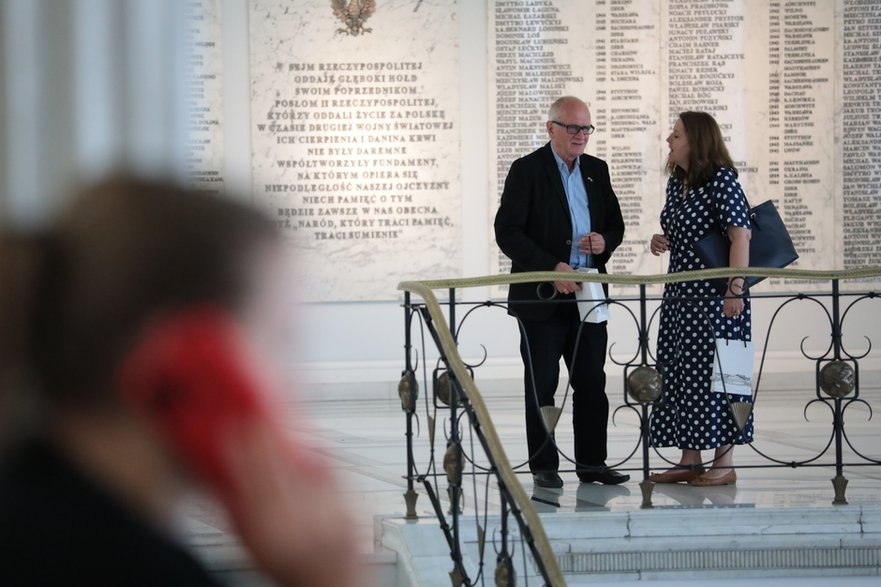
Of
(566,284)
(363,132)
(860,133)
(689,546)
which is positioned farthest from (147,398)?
(860,133)

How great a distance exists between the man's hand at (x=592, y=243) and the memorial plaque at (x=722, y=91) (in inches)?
162

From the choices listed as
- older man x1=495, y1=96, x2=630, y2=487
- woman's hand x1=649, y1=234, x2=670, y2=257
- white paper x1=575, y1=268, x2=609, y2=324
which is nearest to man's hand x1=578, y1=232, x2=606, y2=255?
older man x1=495, y1=96, x2=630, y2=487

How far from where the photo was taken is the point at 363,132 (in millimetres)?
9609

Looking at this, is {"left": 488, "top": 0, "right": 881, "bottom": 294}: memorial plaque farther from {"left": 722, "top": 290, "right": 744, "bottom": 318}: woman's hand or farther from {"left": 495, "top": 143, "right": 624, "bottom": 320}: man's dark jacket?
{"left": 722, "top": 290, "right": 744, "bottom": 318}: woman's hand

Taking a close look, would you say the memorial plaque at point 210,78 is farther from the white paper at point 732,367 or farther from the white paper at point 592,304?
the white paper at point 732,367

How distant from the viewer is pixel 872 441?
23.3ft

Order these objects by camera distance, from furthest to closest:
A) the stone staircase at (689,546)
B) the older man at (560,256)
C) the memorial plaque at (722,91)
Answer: the memorial plaque at (722,91) < the older man at (560,256) < the stone staircase at (689,546)

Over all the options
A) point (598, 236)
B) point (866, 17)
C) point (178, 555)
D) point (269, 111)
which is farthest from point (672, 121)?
point (178, 555)

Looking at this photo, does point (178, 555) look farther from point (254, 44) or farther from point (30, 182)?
point (254, 44)

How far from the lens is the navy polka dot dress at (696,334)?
5.38 m

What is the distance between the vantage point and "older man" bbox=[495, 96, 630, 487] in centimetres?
555

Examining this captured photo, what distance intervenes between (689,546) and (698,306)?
1106mm

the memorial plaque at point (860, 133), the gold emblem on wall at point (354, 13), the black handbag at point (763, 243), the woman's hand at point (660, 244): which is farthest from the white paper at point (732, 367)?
the gold emblem on wall at point (354, 13)

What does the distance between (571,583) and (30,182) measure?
3.93 m
